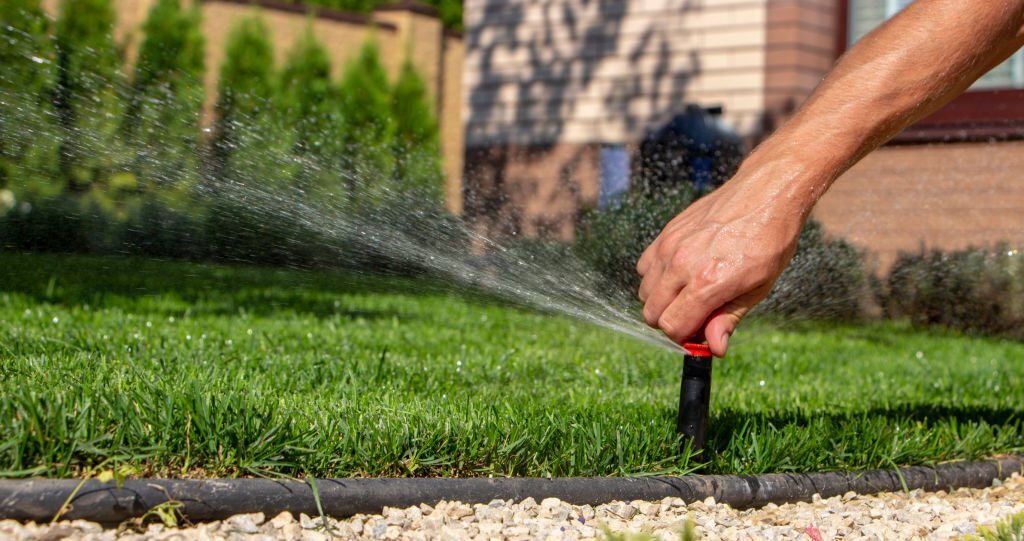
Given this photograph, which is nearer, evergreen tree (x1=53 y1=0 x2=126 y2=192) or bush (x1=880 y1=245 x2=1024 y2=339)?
bush (x1=880 y1=245 x2=1024 y2=339)

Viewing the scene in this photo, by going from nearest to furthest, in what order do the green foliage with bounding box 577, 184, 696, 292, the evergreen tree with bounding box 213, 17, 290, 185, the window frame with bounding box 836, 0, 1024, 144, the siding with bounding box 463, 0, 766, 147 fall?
the green foliage with bounding box 577, 184, 696, 292 < the evergreen tree with bounding box 213, 17, 290, 185 < the window frame with bounding box 836, 0, 1024, 144 < the siding with bounding box 463, 0, 766, 147

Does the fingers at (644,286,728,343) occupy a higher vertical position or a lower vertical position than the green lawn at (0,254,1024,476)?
higher

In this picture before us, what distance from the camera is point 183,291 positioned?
21.6 feet

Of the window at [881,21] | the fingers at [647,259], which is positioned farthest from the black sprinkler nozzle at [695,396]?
the window at [881,21]

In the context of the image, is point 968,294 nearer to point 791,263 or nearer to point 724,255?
point 791,263

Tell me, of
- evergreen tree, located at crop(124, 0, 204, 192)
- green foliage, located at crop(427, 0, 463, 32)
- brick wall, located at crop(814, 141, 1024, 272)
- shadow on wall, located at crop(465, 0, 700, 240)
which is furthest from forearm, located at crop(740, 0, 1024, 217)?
green foliage, located at crop(427, 0, 463, 32)

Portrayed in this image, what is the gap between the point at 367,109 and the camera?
12969 millimetres

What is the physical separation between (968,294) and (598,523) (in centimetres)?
583

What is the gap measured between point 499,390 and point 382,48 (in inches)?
417

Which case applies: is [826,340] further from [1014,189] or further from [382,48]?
[382,48]

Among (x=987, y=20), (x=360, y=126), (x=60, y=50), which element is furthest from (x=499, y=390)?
(x=360, y=126)

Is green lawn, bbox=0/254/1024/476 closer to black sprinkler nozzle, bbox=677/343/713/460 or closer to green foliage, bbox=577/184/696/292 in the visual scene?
black sprinkler nozzle, bbox=677/343/713/460

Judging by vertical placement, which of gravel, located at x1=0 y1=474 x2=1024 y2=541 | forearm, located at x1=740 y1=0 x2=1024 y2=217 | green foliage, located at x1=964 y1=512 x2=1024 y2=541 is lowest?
gravel, located at x1=0 y1=474 x2=1024 y2=541

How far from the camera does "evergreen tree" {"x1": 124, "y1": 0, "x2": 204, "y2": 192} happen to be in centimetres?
910
